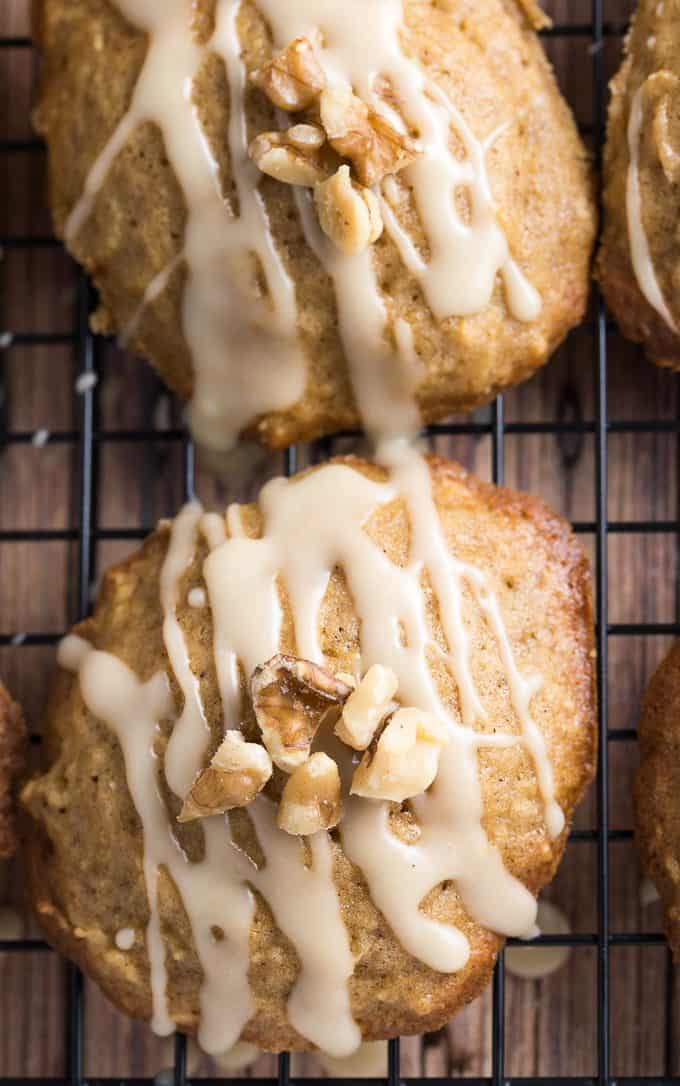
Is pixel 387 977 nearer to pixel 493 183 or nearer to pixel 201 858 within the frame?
pixel 201 858

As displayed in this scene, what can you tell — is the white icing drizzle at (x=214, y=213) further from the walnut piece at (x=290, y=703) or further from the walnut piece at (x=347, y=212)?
the walnut piece at (x=290, y=703)

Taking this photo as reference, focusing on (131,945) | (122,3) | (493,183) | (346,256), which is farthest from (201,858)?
(122,3)

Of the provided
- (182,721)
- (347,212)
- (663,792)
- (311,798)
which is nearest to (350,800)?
(311,798)

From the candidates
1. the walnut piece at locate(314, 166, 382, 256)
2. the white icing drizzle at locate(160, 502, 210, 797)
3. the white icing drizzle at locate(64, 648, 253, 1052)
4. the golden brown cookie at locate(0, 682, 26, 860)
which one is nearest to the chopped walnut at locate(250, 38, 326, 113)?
the walnut piece at locate(314, 166, 382, 256)

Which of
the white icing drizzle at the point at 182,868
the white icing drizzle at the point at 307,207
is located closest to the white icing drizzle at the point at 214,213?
the white icing drizzle at the point at 307,207

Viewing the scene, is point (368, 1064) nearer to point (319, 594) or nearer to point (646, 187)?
point (319, 594)

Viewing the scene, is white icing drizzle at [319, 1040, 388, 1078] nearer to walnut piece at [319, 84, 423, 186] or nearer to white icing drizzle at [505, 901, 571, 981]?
white icing drizzle at [505, 901, 571, 981]

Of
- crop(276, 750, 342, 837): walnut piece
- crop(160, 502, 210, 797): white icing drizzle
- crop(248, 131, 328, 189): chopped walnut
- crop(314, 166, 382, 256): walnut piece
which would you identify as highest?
crop(248, 131, 328, 189): chopped walnut

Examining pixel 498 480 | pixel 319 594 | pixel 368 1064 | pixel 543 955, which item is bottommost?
pixel 368 1064
